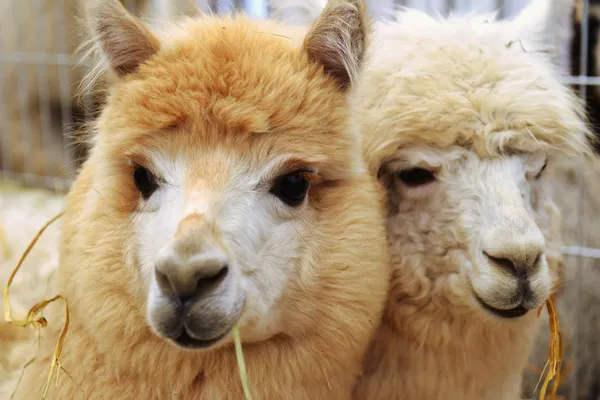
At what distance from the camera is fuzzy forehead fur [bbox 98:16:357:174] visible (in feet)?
4.56

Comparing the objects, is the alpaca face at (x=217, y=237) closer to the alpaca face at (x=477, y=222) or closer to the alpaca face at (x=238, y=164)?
the alpaca face at (x=238, y=164)

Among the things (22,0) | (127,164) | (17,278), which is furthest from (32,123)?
(127,164)

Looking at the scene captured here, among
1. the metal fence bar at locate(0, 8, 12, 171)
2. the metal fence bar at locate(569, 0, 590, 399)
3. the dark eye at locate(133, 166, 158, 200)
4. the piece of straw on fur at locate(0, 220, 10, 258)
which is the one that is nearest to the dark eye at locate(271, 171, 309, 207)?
the dark eye at locate(133, 166, 158, 200)

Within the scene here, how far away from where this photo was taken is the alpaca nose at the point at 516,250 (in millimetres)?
1592

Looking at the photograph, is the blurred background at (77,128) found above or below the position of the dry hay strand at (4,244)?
above

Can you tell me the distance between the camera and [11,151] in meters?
4.50

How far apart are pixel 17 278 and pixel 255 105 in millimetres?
1528

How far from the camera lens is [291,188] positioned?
148 cm

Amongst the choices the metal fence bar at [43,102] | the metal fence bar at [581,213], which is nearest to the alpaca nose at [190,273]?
the metal fence bar at [581,213]

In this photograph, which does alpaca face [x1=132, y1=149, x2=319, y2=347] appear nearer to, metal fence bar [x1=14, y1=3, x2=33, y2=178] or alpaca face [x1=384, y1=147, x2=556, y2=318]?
alpaca face [x1=384, y1=147, x2=556, y2=318]

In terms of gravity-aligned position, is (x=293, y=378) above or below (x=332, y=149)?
below

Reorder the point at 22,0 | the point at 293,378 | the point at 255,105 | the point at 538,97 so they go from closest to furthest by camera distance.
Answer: the point at 255,105, the point at 293,378, the point at 538,97, the point at 22,0

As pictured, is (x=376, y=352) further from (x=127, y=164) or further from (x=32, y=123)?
(x=32, y=123)

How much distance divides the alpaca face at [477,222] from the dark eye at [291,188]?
470 millimetres
